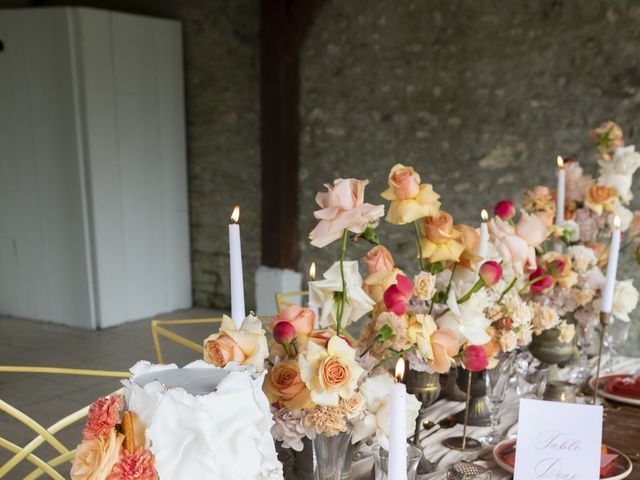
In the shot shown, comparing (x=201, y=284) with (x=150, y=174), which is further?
(x=201, y=284)

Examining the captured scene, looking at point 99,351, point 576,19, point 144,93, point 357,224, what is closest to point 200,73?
point 144,93

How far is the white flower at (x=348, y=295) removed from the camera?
3.87 ft

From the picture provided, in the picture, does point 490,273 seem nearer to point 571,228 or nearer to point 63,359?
point 571,228

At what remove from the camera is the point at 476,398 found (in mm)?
1698

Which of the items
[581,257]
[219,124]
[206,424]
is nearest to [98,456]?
[206,424]

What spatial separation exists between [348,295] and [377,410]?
0.62ft

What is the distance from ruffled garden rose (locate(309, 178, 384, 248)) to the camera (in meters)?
1.11

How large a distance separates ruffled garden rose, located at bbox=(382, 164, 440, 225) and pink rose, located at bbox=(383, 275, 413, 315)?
12 centimetres

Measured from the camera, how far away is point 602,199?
6.77 ft

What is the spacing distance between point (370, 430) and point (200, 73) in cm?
492

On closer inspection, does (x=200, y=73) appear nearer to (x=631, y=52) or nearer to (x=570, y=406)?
(x=631, y=52)

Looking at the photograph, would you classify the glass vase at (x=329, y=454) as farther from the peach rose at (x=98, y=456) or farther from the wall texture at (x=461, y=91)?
the wall texture at (x=461, y=91)

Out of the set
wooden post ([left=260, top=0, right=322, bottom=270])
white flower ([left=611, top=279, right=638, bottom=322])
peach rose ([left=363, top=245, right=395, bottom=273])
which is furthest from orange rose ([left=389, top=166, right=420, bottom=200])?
wooden post ([left=260, top=0, right=322, bottom=270])

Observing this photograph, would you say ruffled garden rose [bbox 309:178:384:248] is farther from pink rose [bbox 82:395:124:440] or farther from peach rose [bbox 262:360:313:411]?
pink rose [bbox 82:395:124:440]
